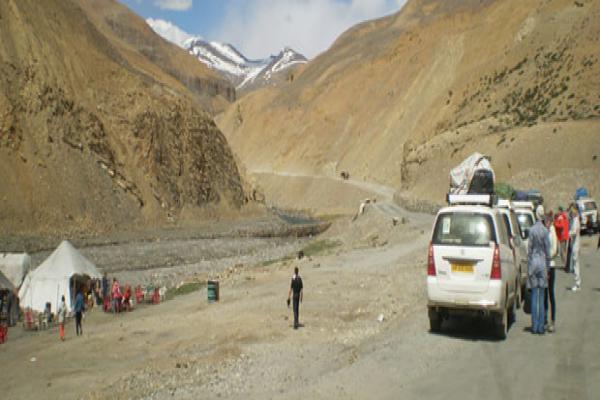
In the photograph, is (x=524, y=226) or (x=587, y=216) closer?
(x=524, y=226)

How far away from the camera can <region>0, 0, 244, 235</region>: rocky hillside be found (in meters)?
46.9

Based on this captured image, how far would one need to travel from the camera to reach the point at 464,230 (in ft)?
35.6

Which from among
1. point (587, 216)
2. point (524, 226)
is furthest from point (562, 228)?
point (587, 216)

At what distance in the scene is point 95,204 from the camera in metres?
50.3

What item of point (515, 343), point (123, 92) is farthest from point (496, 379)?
point (123, 92)

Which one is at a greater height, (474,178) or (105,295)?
(474,178)

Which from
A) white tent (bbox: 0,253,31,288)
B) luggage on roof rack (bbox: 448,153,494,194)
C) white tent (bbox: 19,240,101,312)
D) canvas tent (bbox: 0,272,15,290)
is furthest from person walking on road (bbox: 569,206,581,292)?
white tent (bbox: 0,253,31,288)

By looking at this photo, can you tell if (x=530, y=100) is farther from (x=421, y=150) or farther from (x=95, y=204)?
(x=95, y=204)

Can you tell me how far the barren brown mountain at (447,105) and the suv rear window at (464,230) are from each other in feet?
93.3

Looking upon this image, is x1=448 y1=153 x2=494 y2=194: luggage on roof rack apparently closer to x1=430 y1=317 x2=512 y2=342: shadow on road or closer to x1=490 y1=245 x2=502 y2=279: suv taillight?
x1=430 y1=317 x2=512 y2=342: shadow on road

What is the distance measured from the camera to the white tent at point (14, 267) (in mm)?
25500

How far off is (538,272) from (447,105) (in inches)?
2309

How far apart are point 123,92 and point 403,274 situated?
1990 inches

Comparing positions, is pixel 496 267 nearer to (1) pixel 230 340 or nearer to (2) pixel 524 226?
(1) pixel 230 340
